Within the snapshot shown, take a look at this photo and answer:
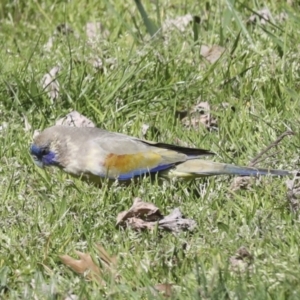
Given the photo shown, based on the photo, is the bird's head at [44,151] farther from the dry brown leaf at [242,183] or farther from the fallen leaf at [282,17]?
the fallen leaf at [282,17]

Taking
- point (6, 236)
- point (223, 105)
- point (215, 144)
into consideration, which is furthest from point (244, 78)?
point (6, 236)

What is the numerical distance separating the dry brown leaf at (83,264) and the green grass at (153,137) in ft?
0.14

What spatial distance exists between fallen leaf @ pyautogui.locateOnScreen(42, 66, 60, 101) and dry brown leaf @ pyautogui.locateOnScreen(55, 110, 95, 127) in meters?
0.17

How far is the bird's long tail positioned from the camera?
16.5 feet

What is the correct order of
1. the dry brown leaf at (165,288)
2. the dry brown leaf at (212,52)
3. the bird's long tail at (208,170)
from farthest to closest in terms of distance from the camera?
the dry brown leaf at (212,52) < the bird's long tail at (208,170) < the dry brown leaf at (165,288)

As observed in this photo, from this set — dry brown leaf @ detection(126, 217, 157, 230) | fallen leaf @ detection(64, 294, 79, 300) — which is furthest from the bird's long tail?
fallen leaf @ detection(64, 294, 79, 300)

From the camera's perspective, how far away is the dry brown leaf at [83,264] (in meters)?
4.18

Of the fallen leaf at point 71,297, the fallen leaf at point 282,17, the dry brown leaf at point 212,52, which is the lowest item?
the dry brown leaf at point 212,52

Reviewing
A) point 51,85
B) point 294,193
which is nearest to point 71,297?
point 294,193

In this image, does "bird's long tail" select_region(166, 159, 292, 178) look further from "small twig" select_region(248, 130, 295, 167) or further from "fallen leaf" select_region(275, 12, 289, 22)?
"fallen leaf" select_region(275, 12, 289, 22)

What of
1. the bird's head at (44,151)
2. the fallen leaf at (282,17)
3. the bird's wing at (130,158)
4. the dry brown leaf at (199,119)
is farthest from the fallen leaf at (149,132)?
the fallen leaf at (282,17)

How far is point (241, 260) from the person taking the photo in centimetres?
412

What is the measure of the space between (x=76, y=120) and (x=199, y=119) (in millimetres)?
725

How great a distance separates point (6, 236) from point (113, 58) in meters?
2.23
